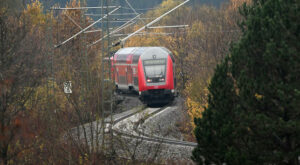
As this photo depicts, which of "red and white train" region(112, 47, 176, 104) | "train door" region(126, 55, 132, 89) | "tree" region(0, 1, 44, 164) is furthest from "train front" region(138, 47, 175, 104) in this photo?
"tree" region(0, 1, 44, 164)

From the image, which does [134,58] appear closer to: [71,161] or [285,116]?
[71,161]

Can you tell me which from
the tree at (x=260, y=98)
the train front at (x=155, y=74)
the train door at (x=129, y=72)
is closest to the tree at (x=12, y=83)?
the tree at (x=260, y=98)

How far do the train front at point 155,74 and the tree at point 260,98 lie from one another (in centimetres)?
1559

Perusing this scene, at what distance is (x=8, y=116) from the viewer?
1872cm

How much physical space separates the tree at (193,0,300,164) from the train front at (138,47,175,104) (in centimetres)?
1559

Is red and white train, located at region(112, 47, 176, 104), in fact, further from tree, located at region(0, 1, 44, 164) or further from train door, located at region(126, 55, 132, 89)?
tree, located at region(0, 1, 44, 164)

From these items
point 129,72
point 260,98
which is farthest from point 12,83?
point 129,72

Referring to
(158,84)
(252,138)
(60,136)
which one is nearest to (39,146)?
(60,136)

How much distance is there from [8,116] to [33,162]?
3.69 meters

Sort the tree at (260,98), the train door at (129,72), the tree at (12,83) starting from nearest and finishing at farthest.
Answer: the tree at (260,98) → the tree at (12,83) → the train door at (129,72)

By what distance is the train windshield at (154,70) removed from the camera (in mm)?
31908

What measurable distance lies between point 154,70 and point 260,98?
16929 millimetres

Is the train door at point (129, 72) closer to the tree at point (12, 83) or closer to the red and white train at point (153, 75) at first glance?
the red and white train at point (153, 75)

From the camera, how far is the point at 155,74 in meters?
32.0
